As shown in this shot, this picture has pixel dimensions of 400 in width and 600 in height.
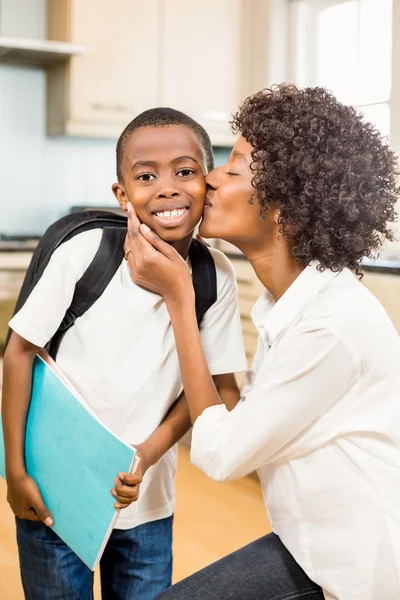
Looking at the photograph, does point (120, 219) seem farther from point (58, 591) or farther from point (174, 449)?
point (58, 591)

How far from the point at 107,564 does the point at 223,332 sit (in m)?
0.45

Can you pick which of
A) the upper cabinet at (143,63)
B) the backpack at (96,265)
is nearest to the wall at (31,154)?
the upper cabinet at (143,63)

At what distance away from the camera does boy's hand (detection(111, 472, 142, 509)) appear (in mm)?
1134

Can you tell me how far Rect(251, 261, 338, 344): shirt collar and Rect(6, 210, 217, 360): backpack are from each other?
0.16 meters

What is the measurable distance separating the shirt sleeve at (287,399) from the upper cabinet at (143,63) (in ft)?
9.46

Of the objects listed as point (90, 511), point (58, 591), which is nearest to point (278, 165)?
point (90, 511)

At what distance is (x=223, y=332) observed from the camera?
133 centimetres

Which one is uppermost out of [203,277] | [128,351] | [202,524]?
[203,277]

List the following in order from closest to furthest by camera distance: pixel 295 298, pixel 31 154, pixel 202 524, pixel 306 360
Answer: pixel 306 360 < pixel 295 298 < pixel 202 524 < pixel 31 154

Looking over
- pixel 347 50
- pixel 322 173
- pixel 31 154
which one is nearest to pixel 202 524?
pixel 322 173

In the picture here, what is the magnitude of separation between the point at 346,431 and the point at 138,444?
0.33 meters

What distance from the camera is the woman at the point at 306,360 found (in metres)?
1.08

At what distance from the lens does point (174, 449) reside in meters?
1.42

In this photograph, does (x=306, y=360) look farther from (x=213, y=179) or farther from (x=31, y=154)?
(x=31, y=154)
